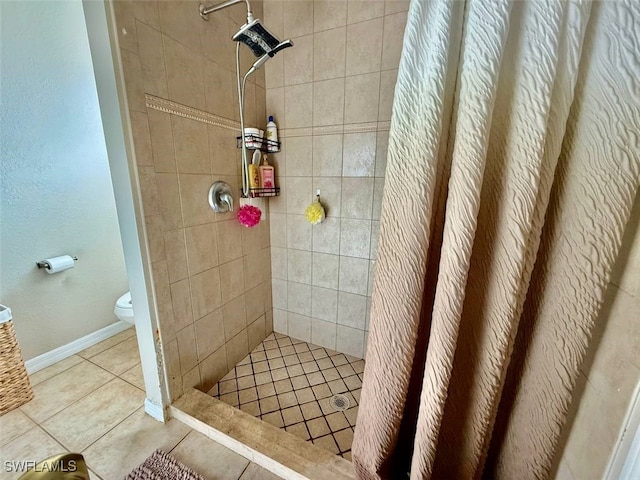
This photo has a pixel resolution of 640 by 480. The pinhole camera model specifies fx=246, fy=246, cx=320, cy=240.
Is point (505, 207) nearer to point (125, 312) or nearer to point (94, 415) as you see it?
point (94, 415)

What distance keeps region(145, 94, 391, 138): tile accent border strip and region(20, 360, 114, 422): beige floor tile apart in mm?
1623

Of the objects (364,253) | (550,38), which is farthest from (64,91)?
(550,38)

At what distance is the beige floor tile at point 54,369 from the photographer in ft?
4.91

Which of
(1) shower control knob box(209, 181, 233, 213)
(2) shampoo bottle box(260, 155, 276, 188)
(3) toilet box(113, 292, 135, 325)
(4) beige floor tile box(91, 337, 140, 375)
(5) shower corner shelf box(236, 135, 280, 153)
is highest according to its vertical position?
(5) shower corner shelf box(236, 135, 280, 153)

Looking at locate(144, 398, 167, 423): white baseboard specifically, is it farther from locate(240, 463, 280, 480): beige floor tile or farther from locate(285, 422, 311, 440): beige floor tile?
locate(285, 422, 311, 440): beige floor tile

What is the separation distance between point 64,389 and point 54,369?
0.89 feet

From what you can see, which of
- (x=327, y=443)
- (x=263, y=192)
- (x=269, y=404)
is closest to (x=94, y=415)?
(x=269, y=404)

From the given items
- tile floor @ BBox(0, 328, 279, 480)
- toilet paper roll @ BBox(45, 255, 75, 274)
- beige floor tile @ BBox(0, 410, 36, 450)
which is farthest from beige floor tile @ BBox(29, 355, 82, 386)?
toilet paper roll @ BBox(45, 255, 75, 274)

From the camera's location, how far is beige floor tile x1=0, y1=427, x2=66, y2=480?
106 centimetres

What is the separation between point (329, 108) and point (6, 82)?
1.76 metres

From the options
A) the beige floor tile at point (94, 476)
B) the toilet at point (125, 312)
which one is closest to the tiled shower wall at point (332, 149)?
the toilet at point (125, 312)

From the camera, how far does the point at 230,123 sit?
1396 millimetres

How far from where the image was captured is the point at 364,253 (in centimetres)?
158

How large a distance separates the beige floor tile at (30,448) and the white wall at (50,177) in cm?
62
